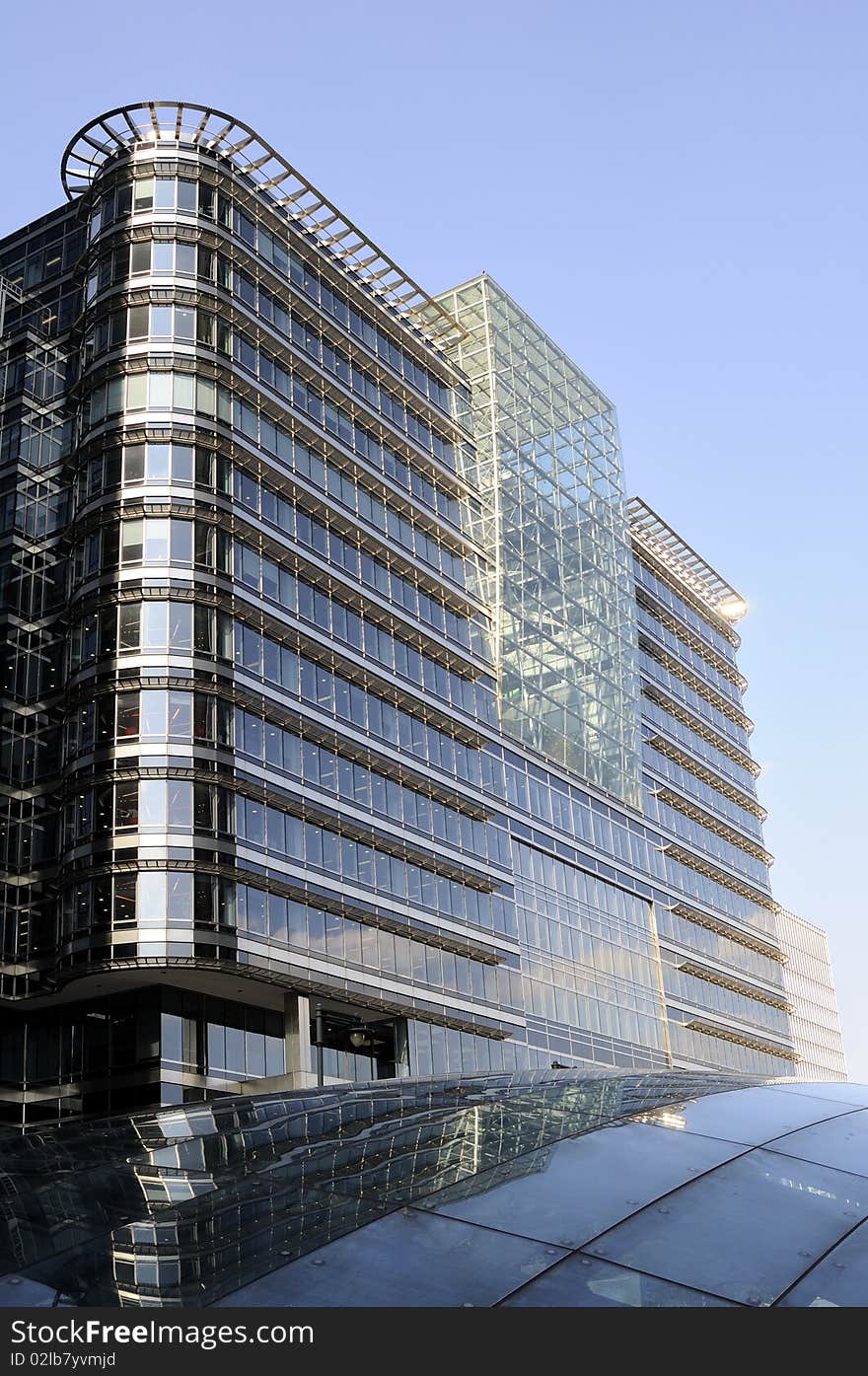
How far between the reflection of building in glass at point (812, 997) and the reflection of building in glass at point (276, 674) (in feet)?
226

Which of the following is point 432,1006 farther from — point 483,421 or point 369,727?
point 483,421

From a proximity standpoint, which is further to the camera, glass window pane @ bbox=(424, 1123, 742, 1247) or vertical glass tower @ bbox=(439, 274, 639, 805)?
vertical glass tower @ bbox=(439, 274, 639, 805)

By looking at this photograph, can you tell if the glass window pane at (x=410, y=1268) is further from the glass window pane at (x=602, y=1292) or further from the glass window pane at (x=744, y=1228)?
the glass window pane at (x=744, y=1228)

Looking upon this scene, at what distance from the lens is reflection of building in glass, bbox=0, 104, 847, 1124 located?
54438 mm

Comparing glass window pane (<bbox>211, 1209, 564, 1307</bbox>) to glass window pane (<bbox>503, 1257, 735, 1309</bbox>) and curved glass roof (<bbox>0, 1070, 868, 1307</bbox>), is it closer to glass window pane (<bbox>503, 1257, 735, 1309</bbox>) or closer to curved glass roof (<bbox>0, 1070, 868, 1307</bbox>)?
curved glass roof (<bbox>0, 1070, 868, 1307</bbox>)

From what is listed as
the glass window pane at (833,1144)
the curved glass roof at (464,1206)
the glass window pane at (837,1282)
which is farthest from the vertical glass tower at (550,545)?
the glass window pane at (837,1282)

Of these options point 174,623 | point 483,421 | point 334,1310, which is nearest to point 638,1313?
point 334,1310

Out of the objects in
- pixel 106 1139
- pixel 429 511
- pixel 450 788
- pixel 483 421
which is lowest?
pixel 106 1139

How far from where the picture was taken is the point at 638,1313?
32.7 ft

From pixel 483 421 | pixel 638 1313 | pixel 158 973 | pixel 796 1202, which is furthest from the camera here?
pixel 483 421

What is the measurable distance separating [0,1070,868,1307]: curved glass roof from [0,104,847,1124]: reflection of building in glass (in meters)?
36.0

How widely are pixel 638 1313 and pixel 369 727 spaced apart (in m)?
55.3

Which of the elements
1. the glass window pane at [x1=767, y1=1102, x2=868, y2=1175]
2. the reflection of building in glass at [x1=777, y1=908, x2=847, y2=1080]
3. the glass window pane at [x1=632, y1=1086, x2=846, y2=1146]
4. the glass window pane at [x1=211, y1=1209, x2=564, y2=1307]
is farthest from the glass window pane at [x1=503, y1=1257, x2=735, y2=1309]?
the reflection of building in glass at [x1=777, y1=908, x2=847, y2=1080]

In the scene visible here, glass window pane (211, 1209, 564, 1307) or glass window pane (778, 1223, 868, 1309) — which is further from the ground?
glass window pane (211, 1209, 564, 1307)
